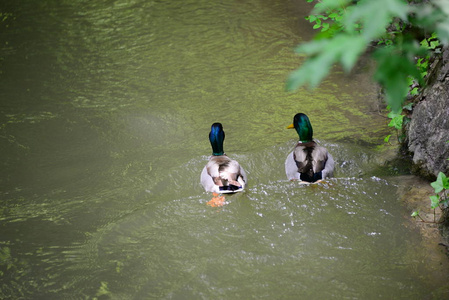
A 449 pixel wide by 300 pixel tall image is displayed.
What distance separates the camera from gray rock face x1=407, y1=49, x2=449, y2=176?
4371 millimetres

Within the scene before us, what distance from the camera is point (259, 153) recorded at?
572cm

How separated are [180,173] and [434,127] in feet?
9.36

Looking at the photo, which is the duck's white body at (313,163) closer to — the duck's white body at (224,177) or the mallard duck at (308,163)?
the mallard duck at (308,163)

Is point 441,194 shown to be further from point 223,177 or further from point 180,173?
point 180,173

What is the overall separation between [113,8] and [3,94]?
4482mm

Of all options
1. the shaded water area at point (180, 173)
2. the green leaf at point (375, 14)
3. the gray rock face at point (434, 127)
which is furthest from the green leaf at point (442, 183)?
the green leaf at point (375, 14)

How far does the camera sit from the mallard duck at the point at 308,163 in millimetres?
5039

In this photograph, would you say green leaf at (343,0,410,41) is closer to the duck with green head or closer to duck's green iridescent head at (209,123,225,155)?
the duck with green head

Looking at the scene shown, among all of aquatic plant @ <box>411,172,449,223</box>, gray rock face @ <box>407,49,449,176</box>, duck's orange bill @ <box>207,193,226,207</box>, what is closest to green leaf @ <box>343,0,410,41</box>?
aquatic plant @ <box>411,172,449,223</box>

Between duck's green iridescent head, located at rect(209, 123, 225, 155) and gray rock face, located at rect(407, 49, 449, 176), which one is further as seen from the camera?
duck's green iridescent head, located at rect(209, 123, 225, 155)

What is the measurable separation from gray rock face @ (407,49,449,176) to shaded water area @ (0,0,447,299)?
16.3 inches

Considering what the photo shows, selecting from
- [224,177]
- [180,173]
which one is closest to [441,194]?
[224,177]

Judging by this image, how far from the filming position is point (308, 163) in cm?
506

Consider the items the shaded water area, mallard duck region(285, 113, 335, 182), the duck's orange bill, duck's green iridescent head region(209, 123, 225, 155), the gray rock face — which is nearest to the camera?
the shaded water area
